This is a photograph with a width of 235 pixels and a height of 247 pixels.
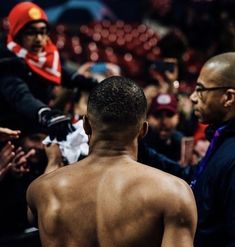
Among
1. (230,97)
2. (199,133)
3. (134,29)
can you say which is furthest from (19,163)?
(134,29)

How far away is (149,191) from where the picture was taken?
215cm

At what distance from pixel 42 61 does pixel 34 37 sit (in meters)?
0.16

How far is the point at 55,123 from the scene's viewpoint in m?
3.33

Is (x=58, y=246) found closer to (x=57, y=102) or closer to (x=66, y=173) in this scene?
(x=66, y=173)

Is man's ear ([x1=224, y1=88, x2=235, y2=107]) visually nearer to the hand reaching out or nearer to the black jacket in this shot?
the black jacket

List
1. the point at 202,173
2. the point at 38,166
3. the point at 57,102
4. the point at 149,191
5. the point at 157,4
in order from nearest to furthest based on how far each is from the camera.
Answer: the point at 149,191
the point at 202,173
the point at 38,166
the point at 57,102
the point at 157,4

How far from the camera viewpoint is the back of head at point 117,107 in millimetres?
2236

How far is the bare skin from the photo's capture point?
2131mm

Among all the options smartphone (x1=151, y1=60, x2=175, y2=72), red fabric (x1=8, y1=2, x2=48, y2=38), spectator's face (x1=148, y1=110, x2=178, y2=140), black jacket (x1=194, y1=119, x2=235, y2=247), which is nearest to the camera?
black jacket (x1=194, y1=119, x2=235, y2=247)

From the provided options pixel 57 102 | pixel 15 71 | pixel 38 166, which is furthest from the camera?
pixel 57 102

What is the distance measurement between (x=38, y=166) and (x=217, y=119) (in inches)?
57.7

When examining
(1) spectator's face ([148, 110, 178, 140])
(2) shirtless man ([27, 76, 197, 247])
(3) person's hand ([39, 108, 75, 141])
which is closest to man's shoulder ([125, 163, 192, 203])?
(2) shirtless man ([27, 76, 197, 247])

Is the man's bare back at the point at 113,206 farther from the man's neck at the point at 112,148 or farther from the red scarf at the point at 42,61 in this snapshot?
the red scarf at the point at 42,61

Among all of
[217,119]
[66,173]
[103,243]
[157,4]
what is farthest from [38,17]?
[157,4]
